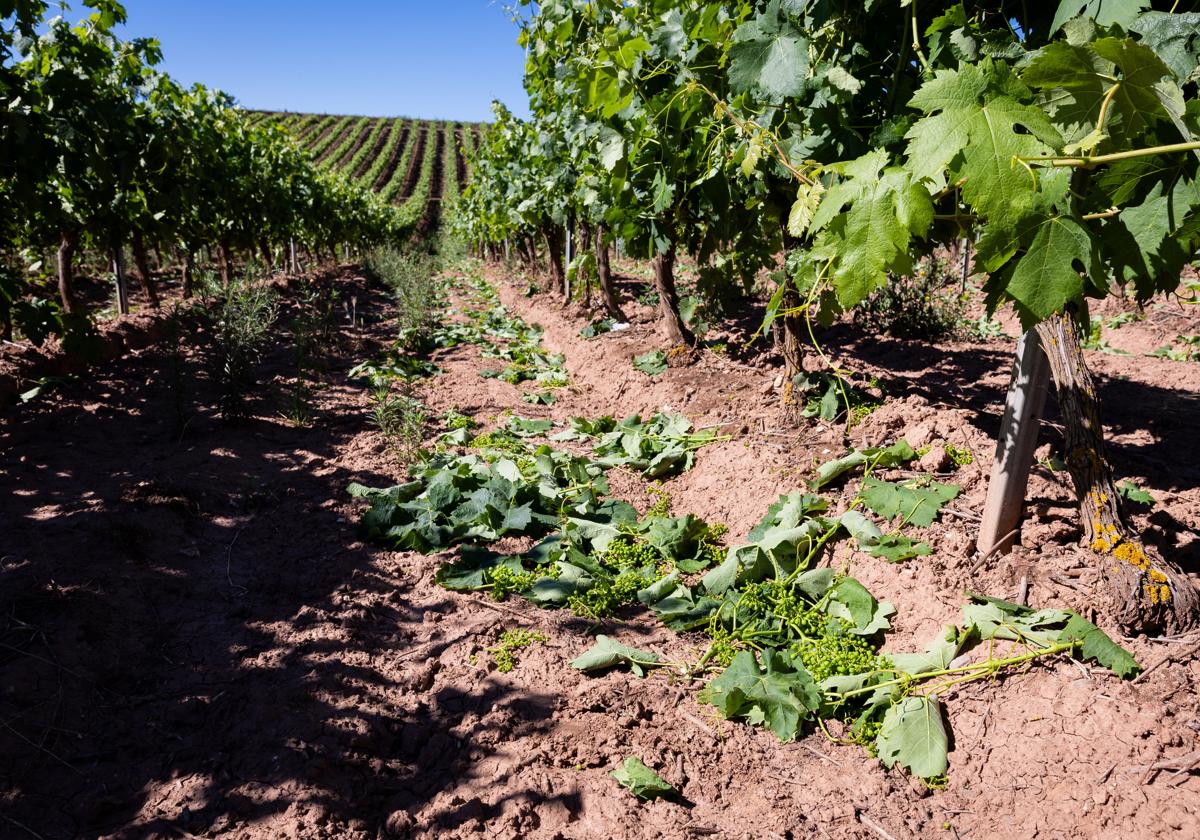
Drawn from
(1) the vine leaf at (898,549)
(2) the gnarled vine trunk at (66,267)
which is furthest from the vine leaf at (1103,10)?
(2) the gnarled vine trunk at (66,267)

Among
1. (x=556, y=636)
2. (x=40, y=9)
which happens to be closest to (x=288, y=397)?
(x=40, y=9)

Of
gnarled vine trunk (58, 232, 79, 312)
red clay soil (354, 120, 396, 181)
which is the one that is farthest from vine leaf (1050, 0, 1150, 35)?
red clay soil (354, 120, 396, 181)

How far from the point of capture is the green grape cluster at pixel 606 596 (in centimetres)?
345

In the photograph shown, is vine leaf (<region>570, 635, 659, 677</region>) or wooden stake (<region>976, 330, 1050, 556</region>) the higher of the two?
wooden stake (<region>976, 330, 1050, 556</region>)

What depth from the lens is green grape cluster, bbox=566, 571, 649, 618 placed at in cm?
345

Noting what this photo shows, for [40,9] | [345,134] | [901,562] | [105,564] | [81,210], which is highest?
[345,134]

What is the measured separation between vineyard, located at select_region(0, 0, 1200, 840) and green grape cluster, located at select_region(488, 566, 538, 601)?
2cm

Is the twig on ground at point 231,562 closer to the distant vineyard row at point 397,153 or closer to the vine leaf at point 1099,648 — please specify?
the vine leaf at point 1099,648

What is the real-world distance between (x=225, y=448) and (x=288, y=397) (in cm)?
130

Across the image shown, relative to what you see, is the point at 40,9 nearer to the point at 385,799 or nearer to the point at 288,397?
the point at 288,397

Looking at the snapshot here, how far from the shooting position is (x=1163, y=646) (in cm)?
229

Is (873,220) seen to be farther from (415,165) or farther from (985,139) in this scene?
(415,165)

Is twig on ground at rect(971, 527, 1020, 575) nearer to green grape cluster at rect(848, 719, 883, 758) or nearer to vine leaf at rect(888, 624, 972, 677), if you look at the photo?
vine leaf at rect(888, 624, 972, 677)

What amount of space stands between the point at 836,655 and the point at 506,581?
1741 millimetres
